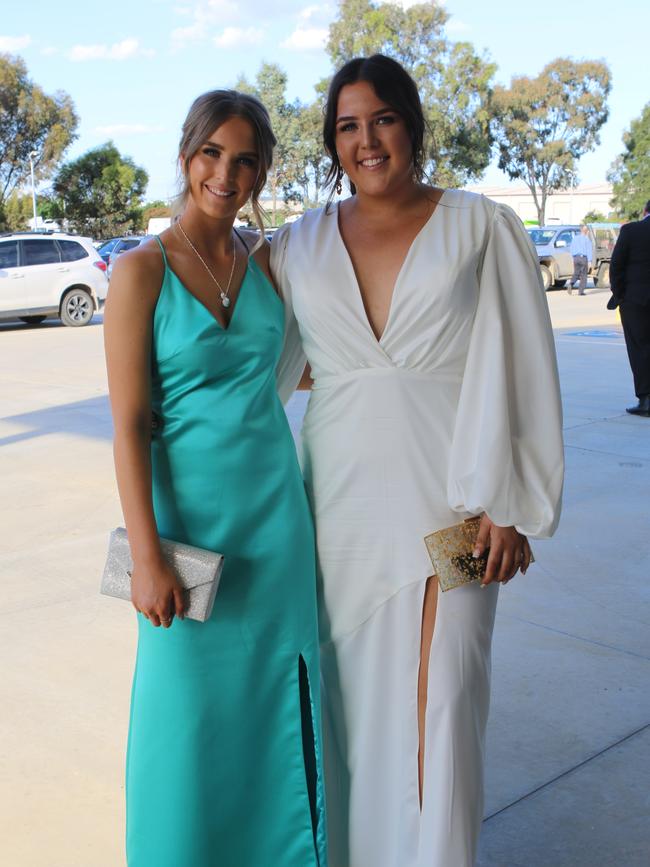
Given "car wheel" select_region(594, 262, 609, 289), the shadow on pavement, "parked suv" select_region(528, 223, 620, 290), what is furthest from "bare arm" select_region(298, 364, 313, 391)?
"car wheel" select_region(594, 262, 609, 289)

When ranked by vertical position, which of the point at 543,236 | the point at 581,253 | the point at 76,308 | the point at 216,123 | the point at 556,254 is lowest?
the point at 76,308

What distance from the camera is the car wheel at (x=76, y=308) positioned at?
1777 cm

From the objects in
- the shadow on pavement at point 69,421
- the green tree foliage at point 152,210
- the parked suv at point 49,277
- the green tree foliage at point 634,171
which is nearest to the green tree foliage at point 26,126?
the green tree foliage at point 152,210

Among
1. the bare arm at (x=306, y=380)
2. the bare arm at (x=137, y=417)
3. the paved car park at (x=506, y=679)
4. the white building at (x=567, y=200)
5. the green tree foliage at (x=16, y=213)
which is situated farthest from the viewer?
the white building at (x=567, y=200)

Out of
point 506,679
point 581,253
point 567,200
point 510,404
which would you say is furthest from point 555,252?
point 567,200

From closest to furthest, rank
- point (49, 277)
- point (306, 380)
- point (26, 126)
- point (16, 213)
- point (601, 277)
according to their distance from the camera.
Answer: point (306, 380), point (49, 277), point (601, 277), point (26, 126), point (16, 213)

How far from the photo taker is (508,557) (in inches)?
88.4

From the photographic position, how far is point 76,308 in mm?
17938

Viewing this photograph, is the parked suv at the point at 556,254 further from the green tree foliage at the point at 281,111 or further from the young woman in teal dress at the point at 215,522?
the young woman in teal dress at the point at 215,522

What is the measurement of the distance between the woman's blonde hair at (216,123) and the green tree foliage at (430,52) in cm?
3920

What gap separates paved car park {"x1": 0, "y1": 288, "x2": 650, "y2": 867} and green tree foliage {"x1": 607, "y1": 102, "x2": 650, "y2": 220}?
158 feet

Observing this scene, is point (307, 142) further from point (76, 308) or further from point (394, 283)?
point (394, 283)

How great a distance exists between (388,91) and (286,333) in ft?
1.97

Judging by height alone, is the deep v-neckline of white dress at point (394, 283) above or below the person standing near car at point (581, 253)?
above
